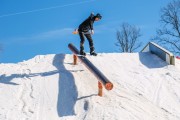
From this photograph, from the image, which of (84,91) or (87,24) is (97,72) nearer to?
(84,91)

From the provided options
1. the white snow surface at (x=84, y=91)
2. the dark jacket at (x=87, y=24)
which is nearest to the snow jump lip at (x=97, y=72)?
the white snow surface at (x=84, y=91)

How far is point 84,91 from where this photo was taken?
12648 mm

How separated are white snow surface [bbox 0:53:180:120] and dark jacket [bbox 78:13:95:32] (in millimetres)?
1185

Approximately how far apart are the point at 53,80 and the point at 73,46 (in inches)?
120

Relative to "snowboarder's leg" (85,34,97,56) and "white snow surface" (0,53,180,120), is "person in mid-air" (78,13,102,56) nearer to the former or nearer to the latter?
"snowboarder's leg" (85,34,97,56)

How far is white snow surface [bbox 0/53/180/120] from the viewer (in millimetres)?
11461

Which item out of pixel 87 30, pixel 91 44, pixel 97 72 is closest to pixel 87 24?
pixel 87 30

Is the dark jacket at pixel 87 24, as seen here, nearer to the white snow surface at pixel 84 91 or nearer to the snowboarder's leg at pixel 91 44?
the snowboarder's leg at pixel 91 44

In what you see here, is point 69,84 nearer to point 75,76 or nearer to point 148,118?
point 75,76

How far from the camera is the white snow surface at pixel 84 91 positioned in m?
11.5

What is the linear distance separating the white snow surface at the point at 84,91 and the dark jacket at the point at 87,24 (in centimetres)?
118

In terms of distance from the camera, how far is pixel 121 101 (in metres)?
12.2

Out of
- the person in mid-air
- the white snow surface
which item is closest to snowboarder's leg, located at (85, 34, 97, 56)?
the person in mid-air

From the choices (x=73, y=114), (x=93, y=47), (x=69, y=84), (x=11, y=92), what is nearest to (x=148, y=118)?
(x=73, y=114)
